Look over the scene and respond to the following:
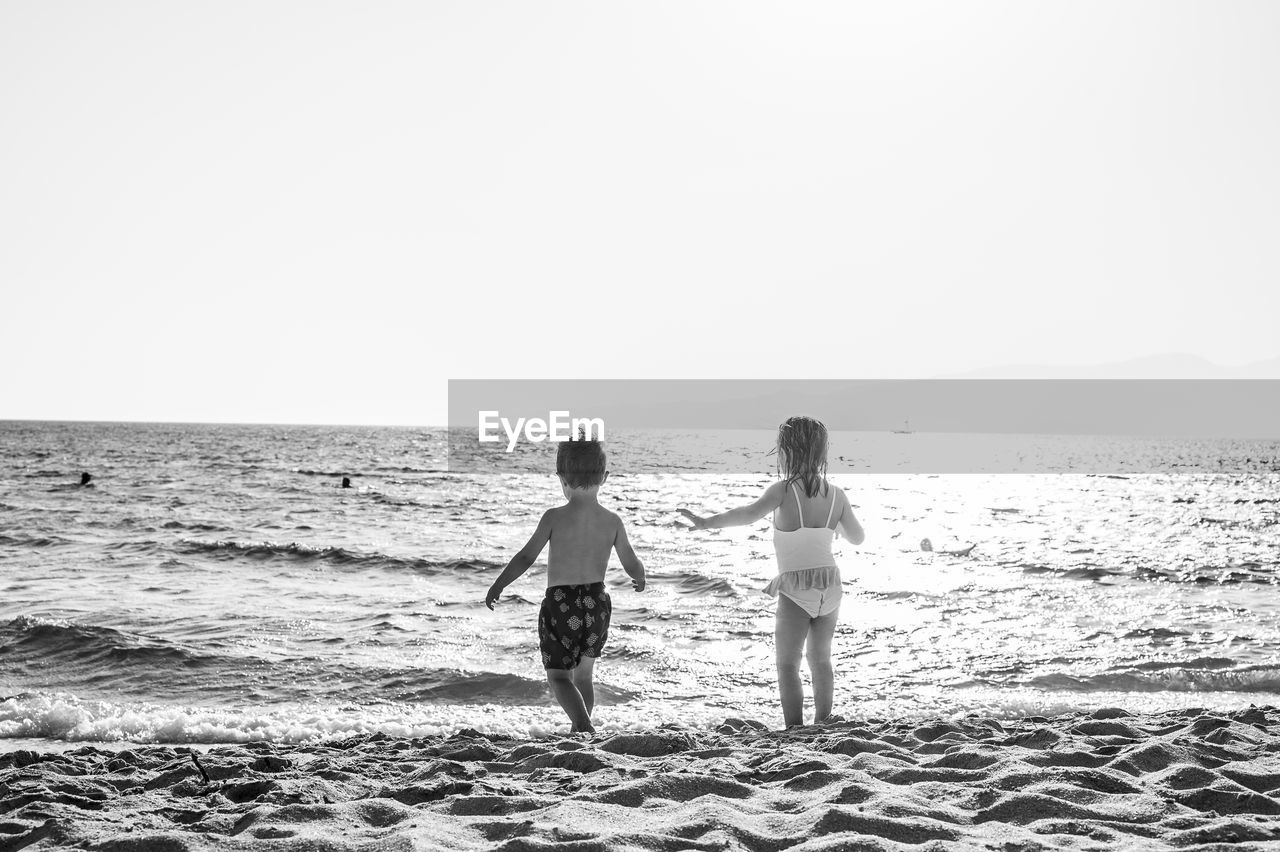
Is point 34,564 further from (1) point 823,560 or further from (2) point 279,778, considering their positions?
(1) point 823,560

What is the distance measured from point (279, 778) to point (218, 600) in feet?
28.3

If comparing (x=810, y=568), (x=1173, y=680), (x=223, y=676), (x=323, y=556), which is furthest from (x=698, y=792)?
(x=323, y=556)

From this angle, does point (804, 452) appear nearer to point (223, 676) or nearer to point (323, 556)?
point (223, 676)

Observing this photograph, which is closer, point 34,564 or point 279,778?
point 279,778

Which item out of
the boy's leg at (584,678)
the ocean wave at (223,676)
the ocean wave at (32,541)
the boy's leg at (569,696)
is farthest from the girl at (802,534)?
the ocean wave at (32,541)

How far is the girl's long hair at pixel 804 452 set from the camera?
18.7ft

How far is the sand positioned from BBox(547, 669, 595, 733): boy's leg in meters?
0.13

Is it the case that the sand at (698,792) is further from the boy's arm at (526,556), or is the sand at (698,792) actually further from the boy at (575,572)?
the boy's arm at (526,556)

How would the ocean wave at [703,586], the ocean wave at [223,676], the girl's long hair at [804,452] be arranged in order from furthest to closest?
Answer: the ocean wave at [703,586] → the ocean wave at [223,676] → the girl's long hair at [804,452]

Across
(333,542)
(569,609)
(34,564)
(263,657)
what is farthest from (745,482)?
(569,609)

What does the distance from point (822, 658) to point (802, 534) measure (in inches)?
32.0

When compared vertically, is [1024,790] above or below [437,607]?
above

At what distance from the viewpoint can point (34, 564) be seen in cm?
1498

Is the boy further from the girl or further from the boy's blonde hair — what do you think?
the girl
